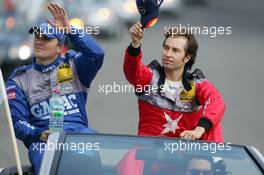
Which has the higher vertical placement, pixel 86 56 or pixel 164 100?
pixel 86 56

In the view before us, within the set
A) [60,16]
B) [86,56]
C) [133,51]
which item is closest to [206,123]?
[133,51]

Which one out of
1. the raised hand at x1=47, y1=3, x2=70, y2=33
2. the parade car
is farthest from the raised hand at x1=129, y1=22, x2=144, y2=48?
the parade car

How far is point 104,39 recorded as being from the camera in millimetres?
32906

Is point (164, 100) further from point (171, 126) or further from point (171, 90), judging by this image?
point (171, 126)

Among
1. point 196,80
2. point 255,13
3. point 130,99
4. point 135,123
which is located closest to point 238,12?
point 255,13

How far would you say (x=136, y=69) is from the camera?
7941 millimetres

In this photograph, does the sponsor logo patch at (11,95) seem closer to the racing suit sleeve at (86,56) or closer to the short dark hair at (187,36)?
the racing suit sleeve at (86,56)

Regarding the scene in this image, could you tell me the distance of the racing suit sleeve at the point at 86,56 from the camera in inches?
310

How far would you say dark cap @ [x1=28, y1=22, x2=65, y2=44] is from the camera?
793 cm

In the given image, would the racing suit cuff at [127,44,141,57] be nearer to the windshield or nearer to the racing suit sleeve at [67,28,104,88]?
the racing suit sleeve at [67,28,104,88]

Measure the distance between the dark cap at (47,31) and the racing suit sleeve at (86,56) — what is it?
0.12m

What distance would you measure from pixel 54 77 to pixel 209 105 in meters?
1.12

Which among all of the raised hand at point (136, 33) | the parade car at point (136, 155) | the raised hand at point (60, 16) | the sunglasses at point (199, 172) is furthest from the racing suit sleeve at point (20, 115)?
the sunglasses at point (199, 172)

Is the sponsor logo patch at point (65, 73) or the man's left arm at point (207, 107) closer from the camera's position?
the man's left arm at point (207, 107)
